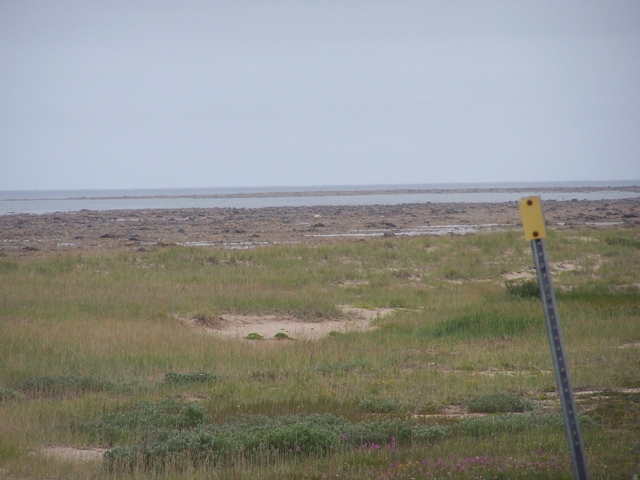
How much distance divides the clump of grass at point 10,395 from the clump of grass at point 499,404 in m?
7.08

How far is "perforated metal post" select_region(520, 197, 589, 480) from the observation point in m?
3.99

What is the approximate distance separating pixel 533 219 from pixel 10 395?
9043mm

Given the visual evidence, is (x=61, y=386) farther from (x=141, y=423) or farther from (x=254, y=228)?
(x=254, y=228)

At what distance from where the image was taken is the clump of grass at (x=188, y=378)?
11356 mm

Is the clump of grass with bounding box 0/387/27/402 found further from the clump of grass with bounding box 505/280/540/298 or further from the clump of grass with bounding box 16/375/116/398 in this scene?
the clump of grass with bounding box 505/280/540/298

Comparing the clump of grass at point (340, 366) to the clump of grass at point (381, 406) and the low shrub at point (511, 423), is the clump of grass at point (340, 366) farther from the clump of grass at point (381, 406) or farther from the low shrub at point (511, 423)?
the low shrub at point (511, 423)

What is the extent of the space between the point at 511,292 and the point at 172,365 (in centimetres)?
1253

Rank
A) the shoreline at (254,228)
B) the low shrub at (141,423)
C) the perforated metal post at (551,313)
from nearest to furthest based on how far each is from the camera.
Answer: the perforated metal post at (551,313)
the low shrub at (141,423)
the shoreline at (254,228)

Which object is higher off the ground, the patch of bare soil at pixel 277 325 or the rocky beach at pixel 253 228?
the rocky beach at pixel 253 228

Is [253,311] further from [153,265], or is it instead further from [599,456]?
[599,456]

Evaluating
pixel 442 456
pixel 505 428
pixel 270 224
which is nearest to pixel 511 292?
pixel 505 428

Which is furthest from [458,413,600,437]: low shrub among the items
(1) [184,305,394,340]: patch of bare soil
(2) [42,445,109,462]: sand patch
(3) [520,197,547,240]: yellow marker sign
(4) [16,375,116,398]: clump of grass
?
(1) [184,305,394,340]: patch of bare soil

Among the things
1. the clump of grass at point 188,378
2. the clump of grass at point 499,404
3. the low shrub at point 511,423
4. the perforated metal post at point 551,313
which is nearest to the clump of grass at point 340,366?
the clump of grass at point 188,378

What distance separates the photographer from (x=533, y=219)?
4.06 metres
